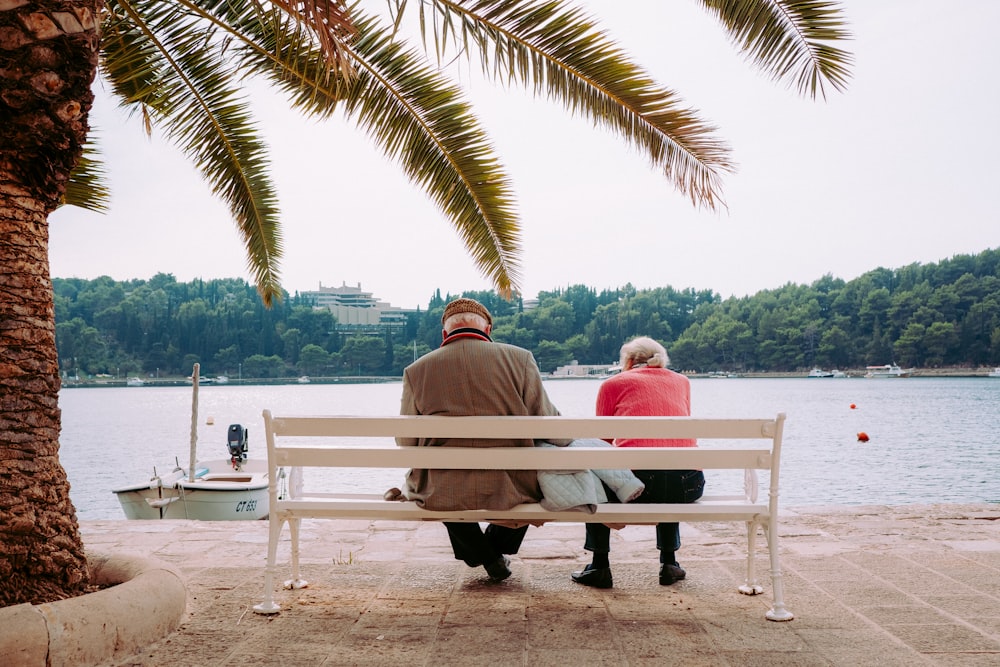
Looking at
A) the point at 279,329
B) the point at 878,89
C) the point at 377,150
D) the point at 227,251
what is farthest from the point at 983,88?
the point at 227,251

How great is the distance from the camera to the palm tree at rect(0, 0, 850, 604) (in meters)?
3.10

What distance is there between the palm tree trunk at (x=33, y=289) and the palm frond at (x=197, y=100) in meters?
2.20

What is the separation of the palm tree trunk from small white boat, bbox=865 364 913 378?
9574 centimetres

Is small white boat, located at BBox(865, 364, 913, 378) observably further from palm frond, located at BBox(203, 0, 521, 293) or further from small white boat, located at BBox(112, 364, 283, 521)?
palm frond, located at BBox(203, 0, 521, 293)

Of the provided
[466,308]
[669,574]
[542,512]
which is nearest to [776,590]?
[669,574]

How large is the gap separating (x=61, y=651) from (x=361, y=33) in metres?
4.52

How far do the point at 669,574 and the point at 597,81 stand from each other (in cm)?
334

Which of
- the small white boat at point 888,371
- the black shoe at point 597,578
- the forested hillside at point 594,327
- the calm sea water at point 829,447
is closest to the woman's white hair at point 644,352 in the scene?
the black shoe at point 597,578

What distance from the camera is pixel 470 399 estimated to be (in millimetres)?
3643

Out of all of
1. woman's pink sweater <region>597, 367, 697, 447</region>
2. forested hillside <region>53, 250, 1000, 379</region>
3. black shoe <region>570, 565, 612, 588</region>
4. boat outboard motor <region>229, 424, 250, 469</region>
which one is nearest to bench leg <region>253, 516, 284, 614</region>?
black shoe <region>570, 565, 612, 588</region>

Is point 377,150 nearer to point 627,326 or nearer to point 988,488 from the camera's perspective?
point 988,488

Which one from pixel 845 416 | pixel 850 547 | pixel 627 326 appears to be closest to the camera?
pixel 850 547

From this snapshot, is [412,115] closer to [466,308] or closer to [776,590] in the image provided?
[466,308]

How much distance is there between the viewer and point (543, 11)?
5168 mm
